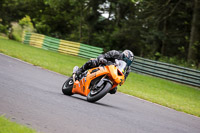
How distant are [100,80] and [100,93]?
15.8 inches

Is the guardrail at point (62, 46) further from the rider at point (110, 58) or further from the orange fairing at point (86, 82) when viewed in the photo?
the orange fairing at point (86, 82)

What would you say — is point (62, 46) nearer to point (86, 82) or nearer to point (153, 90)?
point (153, 90)

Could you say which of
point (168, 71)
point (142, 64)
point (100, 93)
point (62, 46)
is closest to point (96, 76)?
point (100, 93)

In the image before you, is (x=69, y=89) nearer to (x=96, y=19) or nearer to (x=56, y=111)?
(x=56, y=111)

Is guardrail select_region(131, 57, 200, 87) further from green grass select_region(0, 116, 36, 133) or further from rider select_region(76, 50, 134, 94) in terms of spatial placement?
green grass select_region(0, 116, 36, 133)

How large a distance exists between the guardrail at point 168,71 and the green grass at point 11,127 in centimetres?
2182

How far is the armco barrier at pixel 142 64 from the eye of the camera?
85.3 ft

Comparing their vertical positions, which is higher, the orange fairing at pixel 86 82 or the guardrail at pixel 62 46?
the orange fairing at pixel 86 82

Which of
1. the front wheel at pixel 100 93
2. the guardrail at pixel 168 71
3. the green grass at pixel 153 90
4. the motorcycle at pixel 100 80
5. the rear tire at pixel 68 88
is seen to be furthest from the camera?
the guardrail at pixel 168 71

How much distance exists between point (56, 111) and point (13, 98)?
104 centimetres

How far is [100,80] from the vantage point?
340 inches

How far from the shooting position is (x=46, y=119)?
18.9 feet

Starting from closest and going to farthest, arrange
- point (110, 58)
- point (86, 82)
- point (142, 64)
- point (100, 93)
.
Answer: point (100, 93) < point (110, 58) < point (86, 82) < point (142, 64)

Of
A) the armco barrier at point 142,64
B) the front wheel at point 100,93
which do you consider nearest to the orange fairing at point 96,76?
the front wheel at point 100,93
